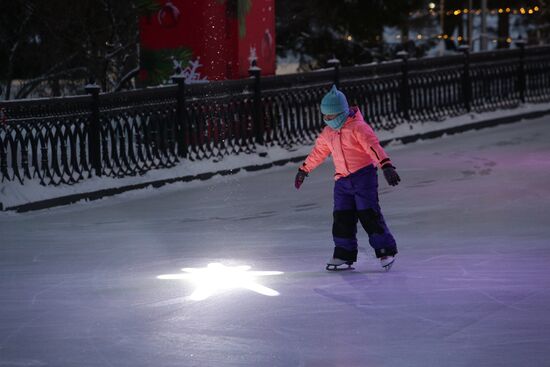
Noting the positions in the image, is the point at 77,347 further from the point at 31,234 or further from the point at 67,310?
the point at 31,234

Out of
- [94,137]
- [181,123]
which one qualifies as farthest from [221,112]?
[94,137]

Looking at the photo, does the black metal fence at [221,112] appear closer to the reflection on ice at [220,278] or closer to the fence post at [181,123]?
the fence post at [181,123]

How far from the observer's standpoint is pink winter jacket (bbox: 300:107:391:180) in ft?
34.4

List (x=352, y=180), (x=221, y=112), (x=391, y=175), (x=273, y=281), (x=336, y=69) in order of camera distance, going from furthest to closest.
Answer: (x=336, y=69), (x=221, y=112), (x=352, y=180), (x=273, y=281), (x=391, y=175)

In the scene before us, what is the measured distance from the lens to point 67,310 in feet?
31.0

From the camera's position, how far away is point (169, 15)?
20953mm

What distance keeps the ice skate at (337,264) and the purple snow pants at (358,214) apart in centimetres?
3

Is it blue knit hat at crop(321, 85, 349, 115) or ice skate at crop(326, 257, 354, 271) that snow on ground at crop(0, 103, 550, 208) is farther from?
blue knit hat at crop(321, 85, 349, 115)

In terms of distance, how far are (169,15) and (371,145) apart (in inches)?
430

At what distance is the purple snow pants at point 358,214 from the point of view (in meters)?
10.7

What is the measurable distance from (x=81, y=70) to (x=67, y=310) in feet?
49.8

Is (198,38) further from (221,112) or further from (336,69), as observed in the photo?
(336,69)

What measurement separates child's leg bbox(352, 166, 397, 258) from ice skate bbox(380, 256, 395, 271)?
0.13ft

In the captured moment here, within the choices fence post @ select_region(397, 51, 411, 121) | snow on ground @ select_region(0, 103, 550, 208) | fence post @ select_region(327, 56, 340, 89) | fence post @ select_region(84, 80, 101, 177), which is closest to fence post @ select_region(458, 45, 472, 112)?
snow on ground @ select_region(0, 103, 550, 208)
